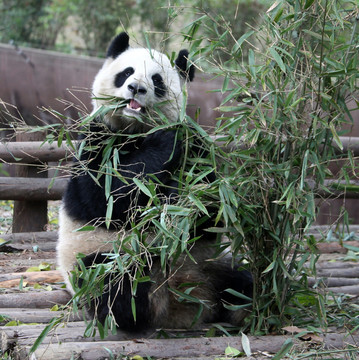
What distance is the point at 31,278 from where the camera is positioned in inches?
153

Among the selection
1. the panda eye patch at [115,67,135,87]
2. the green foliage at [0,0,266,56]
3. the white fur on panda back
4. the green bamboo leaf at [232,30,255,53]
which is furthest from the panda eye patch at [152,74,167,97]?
the green foliage at [0,0,266,56]

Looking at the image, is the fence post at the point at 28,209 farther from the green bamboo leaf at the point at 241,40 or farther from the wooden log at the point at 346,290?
the green bamboo leaf at the point at 241,40

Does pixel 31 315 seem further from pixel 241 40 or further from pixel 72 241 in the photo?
pixel 241 40

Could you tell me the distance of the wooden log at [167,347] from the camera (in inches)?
106

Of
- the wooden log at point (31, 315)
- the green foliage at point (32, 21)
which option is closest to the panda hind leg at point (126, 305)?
the wooden log at point (31, 315)

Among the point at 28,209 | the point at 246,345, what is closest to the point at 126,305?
the point at 246,345

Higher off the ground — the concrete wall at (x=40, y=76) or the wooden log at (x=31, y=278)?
the concrete wall at (x=40, y=76)

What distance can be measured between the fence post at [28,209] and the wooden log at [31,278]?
1.28 meters

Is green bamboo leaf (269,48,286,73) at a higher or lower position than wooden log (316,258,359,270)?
higher

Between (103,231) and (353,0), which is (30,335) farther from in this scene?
(353,0)

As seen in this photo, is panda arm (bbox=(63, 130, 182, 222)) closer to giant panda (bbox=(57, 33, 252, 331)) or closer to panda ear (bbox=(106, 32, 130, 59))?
giant panda (bbox=(57, 33, 252, 331))

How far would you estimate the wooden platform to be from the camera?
2.74 m

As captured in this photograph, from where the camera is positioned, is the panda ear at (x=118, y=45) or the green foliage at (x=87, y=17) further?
the green foliage at (x=87, y=17)

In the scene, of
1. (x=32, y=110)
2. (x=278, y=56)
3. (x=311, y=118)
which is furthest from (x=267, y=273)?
(x=32, y=110)
